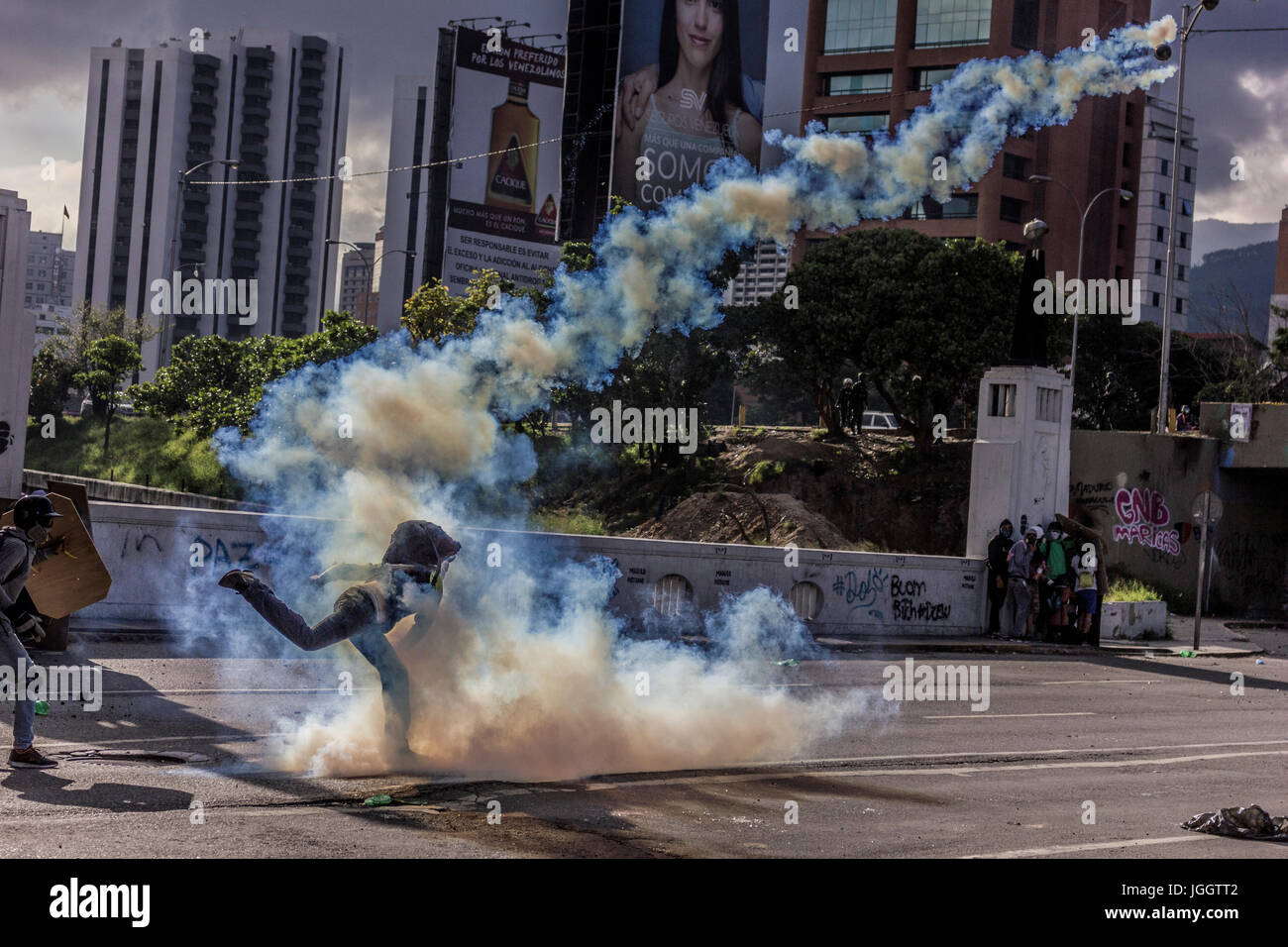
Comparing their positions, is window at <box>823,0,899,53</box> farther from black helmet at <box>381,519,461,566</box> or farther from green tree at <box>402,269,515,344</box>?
black helmet at <box>381,519,461,566</box>

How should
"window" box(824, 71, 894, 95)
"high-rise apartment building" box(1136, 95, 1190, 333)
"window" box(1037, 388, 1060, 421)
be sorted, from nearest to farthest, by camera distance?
"window" box(1037, 388, 1060, 421) < "window" box(824, 71, 894, 95) < "high-rise apartment building" box(1136, 95, 1190, 333)

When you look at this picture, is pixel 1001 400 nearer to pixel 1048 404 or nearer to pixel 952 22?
pixel 1048 404

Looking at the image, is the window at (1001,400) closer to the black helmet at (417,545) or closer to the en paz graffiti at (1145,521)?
the en paz graffiti at (1145,521)

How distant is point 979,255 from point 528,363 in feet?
110

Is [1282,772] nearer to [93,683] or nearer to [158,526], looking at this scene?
[93,683]

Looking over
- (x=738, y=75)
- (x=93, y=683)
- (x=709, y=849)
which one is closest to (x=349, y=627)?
(x=709, y=849)

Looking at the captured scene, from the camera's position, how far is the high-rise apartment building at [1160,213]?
360ft

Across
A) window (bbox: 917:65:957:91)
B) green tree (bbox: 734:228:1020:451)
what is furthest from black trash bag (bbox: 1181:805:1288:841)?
window (bbox: 917:65:957:91)

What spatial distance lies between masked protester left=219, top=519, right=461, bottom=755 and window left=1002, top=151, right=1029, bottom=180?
69.0 metres

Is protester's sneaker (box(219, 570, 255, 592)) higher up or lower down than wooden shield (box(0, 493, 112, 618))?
higher up

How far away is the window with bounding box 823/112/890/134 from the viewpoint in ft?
253

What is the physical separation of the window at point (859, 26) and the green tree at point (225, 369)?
39.7 metres

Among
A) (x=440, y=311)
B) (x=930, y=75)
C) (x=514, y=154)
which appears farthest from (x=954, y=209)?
(x=440, y=311)

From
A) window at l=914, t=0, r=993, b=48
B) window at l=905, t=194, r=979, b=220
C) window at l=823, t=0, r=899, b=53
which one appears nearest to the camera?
window at l=914, t=0, r=993, b=48
